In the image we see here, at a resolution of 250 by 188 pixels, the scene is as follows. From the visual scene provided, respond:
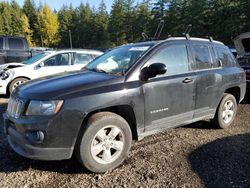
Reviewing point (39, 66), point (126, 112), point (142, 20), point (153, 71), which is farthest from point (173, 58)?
point (142, 20)

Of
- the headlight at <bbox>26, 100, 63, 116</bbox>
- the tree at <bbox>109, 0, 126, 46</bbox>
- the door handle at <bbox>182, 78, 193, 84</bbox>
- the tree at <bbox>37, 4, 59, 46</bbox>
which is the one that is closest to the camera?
the headlight at <bbox>26, 100, 63, 116</bbox>

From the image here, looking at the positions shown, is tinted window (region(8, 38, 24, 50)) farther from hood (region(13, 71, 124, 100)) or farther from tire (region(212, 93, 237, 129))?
tire (region(212, 93, 237, 129))

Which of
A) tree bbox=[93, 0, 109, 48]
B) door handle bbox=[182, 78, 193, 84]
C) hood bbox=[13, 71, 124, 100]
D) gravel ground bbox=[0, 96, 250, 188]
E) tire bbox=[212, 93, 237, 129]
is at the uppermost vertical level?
tree bbox=[93, 0, 109, 48]

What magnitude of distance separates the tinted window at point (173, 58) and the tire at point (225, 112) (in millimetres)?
1352

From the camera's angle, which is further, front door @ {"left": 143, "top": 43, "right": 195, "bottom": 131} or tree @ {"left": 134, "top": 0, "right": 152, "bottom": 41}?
tree @ {"left": 134, "top": 0, "right": 152, "bottom": 41}

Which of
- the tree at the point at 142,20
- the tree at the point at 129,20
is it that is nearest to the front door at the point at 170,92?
the tree at the point at 142,20

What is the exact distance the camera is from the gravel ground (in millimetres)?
3947

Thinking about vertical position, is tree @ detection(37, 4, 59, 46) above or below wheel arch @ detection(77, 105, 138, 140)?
above

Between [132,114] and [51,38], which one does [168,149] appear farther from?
[51,38]

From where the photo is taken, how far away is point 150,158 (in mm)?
4652

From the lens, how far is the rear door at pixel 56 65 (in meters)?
9.94

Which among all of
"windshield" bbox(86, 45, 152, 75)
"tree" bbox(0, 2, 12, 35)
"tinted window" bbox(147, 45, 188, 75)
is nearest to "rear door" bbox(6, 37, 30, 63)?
"windshield" bbox(86, 45, 152, 75)

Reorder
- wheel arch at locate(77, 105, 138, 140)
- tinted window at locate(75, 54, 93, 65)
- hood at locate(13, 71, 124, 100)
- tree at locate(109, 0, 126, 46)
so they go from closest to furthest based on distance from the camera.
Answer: hood at locate(13, 71, 124, 100) < wheel arch at locate(77, 105, 138, 140) < tinted window at locate(75, 54, 93, 65) < tree at locate(109, 0, 126, 46)

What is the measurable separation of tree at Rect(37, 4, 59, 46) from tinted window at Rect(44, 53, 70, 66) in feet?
264
